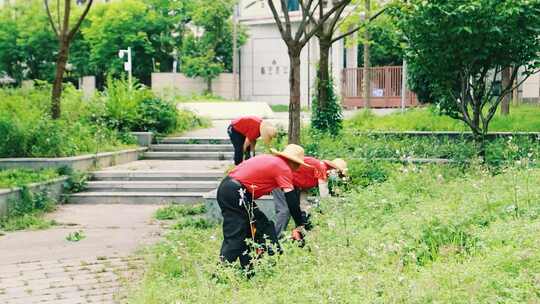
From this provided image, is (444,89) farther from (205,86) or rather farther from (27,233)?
(205,86)

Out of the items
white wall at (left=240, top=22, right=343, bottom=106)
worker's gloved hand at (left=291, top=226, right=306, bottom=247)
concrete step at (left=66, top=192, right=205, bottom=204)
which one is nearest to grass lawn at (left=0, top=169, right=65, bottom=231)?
concrete step at (left=66, top=192, right=205, bottom=204)

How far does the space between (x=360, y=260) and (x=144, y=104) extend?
13.2 meters

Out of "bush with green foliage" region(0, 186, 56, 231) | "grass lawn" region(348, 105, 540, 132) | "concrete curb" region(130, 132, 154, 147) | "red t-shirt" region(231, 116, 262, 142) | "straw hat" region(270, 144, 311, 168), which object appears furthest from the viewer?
"concrete curb" region(130, 132, 154, 147)

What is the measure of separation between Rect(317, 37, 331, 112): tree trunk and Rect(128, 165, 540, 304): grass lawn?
6.56 metres

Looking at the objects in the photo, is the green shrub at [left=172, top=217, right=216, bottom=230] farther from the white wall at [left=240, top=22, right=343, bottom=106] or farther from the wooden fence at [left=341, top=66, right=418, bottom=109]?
the white wall at [left=240, top=22, right=343, bottom=106]

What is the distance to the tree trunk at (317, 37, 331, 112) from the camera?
16281 mm

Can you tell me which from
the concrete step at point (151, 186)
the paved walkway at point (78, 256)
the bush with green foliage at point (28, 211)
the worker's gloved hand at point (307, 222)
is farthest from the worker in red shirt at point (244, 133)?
the worker's gloved hand at point (307, 222)

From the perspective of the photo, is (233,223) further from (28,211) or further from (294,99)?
(294,99)

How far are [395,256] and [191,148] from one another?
11604 mm

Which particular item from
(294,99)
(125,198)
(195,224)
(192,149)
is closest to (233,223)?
(195,224)

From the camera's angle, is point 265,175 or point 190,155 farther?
point 190,155

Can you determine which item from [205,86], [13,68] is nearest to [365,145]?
[205,86]

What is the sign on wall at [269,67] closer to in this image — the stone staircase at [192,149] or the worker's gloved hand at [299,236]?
the stone staircase at [192,149]

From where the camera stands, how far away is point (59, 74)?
16.0 m
